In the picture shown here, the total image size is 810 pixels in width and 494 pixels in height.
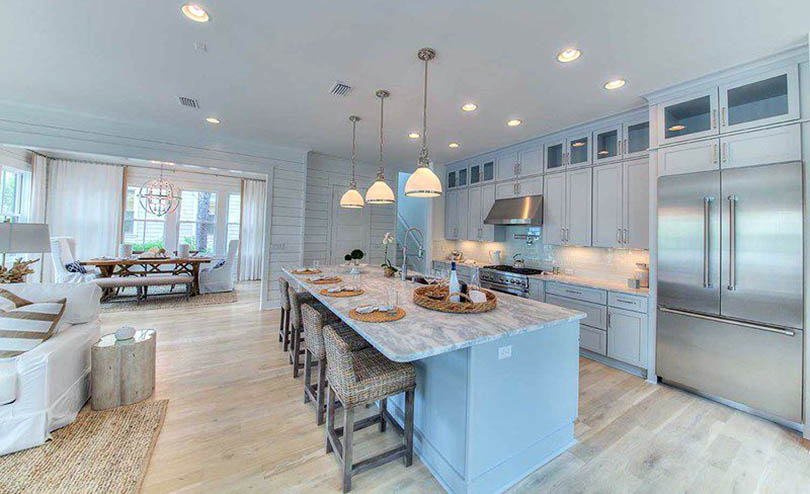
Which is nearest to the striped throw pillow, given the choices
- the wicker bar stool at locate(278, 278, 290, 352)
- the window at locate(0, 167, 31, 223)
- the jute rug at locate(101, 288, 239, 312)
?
the wicker bar stool at locate(278, 278, 290, 352)

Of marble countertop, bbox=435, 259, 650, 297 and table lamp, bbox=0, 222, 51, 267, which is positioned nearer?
table lamp, bbox=0, 222, 51, 267

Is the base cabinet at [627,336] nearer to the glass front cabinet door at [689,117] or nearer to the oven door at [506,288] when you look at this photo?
the oven door at [506,288]

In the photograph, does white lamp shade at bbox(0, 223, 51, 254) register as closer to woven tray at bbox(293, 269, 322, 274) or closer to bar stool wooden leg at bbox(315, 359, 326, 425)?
woven tray at bbox(293, 269, 322, 274)

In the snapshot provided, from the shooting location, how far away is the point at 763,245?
2.40m

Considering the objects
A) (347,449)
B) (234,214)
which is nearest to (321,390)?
(347,449)

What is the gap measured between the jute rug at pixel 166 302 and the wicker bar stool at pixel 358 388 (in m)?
5.09

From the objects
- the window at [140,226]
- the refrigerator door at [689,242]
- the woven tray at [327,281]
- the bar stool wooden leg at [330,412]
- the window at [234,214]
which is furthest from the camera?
the window at [234,214]

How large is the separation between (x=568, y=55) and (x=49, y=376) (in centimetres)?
435

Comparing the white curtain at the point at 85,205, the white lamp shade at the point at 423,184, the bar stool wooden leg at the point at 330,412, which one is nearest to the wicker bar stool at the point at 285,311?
the bar stool wooden leg at the point at 330,412

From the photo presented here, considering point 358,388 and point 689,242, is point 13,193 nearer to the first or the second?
point 358,388

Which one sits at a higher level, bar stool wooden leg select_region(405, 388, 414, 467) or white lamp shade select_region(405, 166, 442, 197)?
white lamp shade select_region(405, 166, 442, 197)

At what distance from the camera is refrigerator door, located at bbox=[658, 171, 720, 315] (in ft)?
8.66

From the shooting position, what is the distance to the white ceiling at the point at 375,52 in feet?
6.67

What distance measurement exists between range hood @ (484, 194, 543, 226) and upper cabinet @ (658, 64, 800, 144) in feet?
5.26
